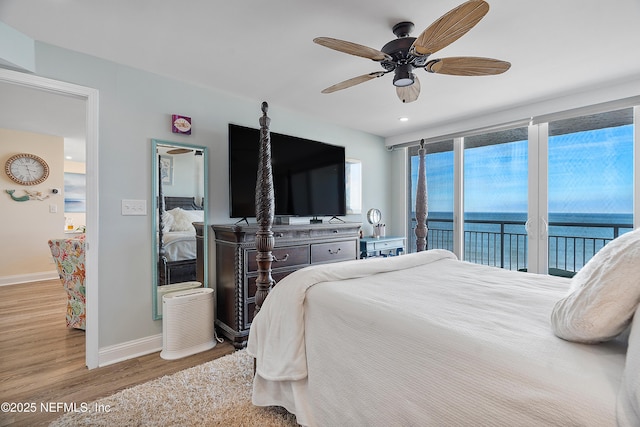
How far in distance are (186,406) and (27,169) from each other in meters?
5.28

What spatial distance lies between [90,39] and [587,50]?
137 inches

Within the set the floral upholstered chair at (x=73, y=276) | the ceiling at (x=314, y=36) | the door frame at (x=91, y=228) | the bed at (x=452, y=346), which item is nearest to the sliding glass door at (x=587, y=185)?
the ceiling at (x=314, y=36)

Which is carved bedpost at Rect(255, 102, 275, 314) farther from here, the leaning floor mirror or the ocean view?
the ocean view

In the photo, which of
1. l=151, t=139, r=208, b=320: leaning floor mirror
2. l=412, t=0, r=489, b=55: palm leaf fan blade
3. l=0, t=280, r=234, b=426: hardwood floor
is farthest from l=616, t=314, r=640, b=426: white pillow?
l=151, t=139, r=208, b=320: leaning floor mirror

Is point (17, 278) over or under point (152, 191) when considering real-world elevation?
under

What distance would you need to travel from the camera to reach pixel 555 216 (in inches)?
129

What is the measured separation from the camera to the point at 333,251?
3215 mm

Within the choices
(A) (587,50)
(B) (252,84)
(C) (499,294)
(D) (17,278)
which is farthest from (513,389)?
(D) (17,278)

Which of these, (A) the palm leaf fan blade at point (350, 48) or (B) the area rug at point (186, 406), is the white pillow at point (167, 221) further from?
(A) the palm leaf fan blade at point (350, 48)

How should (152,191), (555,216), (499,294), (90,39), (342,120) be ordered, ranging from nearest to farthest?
(499,294) → (90,39) → (152,191) → (555,216) → (342,120)

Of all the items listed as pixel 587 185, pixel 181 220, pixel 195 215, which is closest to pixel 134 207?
pixel 181 220

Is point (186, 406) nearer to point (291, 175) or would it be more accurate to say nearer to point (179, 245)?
point (179, 245)

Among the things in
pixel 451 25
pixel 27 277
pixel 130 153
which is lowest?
pixel 27 277

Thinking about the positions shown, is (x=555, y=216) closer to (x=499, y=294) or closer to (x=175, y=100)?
(x=499, y=294)
